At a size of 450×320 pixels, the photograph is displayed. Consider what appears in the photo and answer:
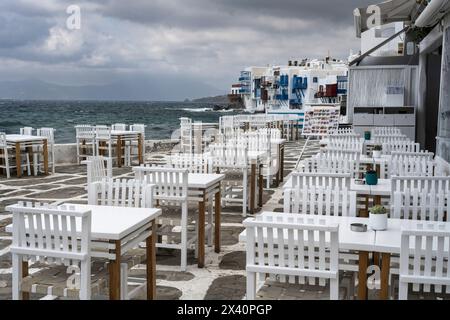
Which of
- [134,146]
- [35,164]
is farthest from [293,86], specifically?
[35,164]

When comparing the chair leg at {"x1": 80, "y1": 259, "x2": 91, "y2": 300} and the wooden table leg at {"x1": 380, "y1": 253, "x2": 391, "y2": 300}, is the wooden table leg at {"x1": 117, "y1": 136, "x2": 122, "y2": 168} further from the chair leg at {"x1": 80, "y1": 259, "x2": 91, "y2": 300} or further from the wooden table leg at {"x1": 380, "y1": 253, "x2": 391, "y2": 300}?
the wooden table leg at {"x1": 380, "y1": 253, "x2": 391, "y2": 300}

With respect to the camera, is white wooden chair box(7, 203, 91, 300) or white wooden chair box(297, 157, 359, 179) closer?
white wooden chair box(7, 203, 91, 300)

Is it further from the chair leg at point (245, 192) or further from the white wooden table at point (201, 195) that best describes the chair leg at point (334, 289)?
the chair leg at point (245, 192)

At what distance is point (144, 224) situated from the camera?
4.09 metres

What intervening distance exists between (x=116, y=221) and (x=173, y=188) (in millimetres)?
1692

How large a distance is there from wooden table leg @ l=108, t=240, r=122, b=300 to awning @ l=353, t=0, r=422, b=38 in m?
10.4

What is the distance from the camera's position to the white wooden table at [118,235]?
3613mm

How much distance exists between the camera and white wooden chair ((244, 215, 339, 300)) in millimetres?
3191

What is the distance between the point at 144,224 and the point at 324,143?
744 cm

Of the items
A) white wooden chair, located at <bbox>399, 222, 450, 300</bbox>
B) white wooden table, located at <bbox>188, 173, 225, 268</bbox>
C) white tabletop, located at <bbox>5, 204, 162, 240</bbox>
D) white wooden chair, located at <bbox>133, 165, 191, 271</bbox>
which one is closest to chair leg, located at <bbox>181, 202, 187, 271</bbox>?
white wooden chair, located at <bbox>133, 165, 191, 271</bbox>

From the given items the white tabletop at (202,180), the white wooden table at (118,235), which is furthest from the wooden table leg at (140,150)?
the white wooden table at (118,235)

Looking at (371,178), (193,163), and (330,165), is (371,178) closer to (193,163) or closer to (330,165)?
(330,165)

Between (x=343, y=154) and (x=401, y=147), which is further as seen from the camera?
(x=401, y=147)

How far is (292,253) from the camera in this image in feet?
10.7
